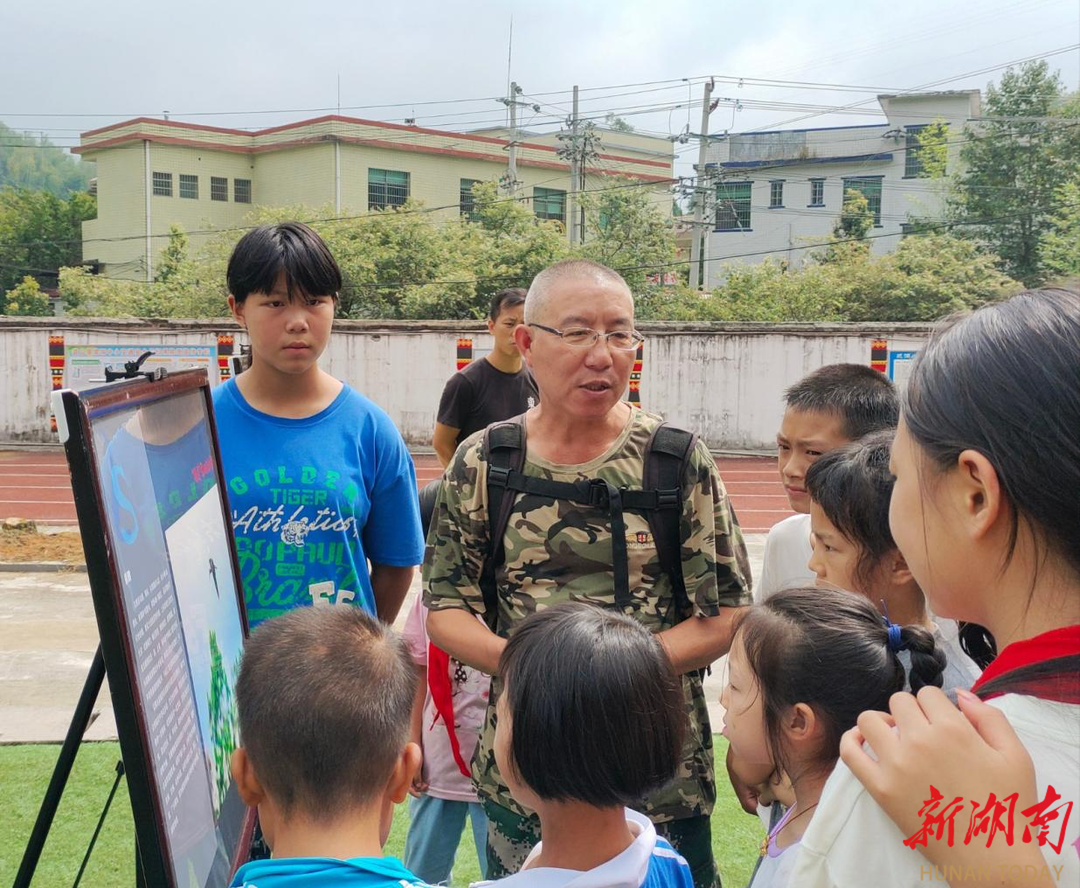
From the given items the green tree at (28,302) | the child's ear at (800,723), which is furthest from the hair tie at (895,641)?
the green tree at (28,302)

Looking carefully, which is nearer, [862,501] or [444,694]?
[862,501]

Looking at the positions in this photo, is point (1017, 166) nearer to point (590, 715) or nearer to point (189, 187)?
point (189, 187)

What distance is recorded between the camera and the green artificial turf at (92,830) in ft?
11.1

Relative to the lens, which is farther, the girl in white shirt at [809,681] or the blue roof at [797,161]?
the blue roof at [797,161]

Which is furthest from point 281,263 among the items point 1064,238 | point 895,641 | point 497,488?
point 1064,238

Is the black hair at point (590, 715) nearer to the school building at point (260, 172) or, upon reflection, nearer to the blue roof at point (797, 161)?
the school building at point (260, 172)

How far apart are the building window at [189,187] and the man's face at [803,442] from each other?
133 ft

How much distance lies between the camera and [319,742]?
1.52m

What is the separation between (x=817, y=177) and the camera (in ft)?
135

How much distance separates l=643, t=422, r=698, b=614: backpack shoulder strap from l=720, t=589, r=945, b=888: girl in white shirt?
46 cm

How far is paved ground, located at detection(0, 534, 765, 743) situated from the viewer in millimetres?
4809

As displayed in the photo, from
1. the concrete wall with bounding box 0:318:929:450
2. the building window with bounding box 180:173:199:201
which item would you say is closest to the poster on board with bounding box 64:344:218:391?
the concrete wall with bounding box 0:318:929:450

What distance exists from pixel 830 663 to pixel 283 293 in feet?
5.00

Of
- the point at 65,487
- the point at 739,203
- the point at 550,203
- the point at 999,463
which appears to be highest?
the point at 739,203
